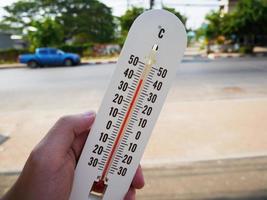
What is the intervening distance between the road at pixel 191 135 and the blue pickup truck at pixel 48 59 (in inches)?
424

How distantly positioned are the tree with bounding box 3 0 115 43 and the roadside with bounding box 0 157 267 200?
1454 inches

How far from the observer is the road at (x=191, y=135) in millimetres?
3697

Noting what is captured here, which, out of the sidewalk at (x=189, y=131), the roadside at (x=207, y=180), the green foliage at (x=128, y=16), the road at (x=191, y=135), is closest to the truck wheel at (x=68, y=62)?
the green foliage at (x=128, y=16)

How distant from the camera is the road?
3.70 meters

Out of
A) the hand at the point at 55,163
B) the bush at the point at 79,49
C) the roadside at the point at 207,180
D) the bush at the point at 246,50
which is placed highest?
the hand at the point at 55,163

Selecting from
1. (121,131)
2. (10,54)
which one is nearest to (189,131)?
(121,131)

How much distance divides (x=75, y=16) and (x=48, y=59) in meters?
20.9

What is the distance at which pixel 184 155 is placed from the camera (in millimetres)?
4629

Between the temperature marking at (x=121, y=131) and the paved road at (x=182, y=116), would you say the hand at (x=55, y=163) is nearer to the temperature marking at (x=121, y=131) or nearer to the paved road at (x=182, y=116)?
the temperature marking at (x=121, y=131)

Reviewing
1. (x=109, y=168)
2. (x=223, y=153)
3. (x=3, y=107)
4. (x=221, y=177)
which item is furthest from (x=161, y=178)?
(x=3, y=107)

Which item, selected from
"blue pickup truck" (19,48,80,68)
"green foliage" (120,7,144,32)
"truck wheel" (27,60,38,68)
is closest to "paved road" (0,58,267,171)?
"blue pickup truck" (19,48,80,68)

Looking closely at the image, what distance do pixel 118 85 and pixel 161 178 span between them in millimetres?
2770

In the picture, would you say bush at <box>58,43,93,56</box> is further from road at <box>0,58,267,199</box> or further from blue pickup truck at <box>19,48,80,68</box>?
road at <box>0,58,267,199</box>

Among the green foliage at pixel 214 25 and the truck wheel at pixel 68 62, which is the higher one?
the green foliage at pixel 214 25
